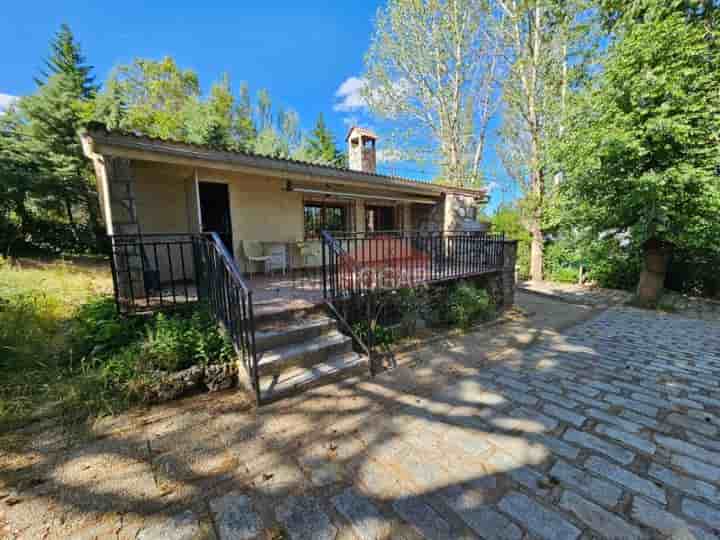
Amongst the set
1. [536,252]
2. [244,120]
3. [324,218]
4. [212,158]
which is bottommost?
[536,252]

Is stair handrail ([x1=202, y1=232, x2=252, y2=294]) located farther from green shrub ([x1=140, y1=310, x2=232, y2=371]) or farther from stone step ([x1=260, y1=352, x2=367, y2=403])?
stone step ([x1=260, y1=352, x2=367, y2=403])

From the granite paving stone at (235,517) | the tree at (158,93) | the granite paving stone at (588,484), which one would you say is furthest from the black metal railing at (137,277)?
the tree at (158,93)

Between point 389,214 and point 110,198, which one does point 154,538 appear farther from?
point 389,214

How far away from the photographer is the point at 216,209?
19.4 feet

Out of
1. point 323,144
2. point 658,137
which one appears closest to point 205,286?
point 658,137

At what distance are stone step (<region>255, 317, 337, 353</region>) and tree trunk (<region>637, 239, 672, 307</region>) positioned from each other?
8313mm

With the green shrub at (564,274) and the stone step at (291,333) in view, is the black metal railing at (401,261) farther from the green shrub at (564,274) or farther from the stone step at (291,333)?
the green shrub at (564,274)

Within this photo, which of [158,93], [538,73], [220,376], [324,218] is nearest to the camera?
[220,376]

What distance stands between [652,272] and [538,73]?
7.52 metres

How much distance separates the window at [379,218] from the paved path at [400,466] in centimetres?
595

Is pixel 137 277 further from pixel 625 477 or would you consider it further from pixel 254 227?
pixel 625 477

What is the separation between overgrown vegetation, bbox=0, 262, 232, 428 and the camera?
2592 mm

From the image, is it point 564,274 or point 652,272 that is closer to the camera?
point 652,272

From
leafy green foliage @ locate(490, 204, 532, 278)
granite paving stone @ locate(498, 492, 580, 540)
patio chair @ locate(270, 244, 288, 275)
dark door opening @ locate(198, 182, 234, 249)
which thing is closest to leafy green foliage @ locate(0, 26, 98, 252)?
dark door opening @ locate(198, 182, 234, 249)
